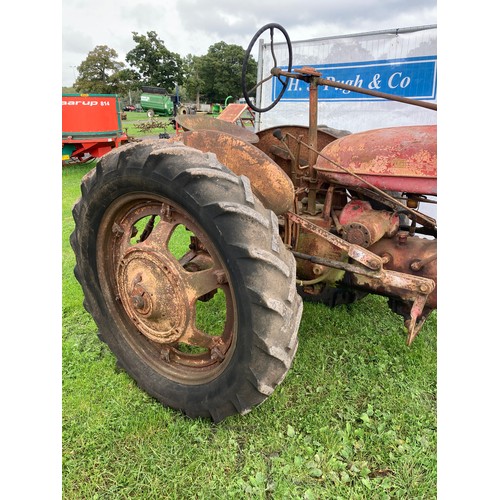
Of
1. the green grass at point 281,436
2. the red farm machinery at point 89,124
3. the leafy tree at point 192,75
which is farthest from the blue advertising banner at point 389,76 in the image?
the leafy tree at point 192,75

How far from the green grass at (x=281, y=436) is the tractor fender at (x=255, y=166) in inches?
40.0

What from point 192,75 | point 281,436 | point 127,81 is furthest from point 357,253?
point 192,75

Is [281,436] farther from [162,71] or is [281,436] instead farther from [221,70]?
[221,70]

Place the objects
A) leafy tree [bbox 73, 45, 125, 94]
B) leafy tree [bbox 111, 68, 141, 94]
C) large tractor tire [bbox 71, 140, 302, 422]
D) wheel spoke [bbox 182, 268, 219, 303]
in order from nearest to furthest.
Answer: large tractor tire [bbox 71, 140, 302, 422], wheel spoke [bbox 182, 268, 219, 303], leafy tree [bbox 73, 45, 125, 94], leafy tree [bbox 111, 68, 141, 94]

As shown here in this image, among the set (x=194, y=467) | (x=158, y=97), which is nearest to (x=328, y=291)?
(x=194, y=467)

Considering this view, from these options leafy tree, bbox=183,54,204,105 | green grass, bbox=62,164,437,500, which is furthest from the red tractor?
leafy tree, bbox=183,54,204,105

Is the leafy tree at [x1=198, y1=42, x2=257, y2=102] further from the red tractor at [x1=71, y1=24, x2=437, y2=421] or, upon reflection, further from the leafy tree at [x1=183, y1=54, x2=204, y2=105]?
the red tractor at [x1=71, y1=24, x2=437, y2=421]

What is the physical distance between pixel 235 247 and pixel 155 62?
34.5 m

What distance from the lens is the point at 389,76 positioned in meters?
4.98

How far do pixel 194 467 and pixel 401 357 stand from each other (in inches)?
55.6

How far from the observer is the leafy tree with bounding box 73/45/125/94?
A: 2792cm

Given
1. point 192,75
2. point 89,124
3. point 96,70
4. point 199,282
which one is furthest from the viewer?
point 192,75

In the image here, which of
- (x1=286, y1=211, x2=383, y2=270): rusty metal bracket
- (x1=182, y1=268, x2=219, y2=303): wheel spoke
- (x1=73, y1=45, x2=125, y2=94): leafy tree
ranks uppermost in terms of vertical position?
(x1=73, y1=45, x2=125, y2=94): leafy tree

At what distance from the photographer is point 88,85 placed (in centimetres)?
2830
